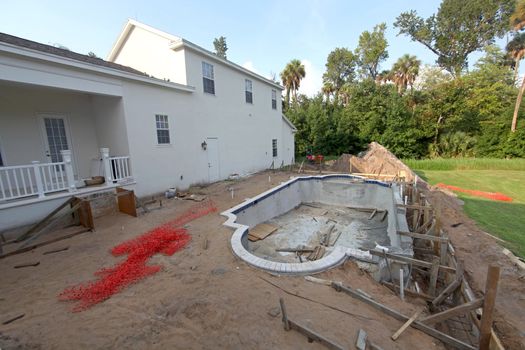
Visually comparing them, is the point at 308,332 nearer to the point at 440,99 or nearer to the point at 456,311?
the point at 456,311

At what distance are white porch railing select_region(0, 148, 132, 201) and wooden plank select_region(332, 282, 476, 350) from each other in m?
7.94

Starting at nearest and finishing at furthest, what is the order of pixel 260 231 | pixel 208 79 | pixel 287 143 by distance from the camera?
1. pixel 260 231
2. pixel 208 79
3. pixel 287 143

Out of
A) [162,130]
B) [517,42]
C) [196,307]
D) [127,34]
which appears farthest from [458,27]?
[196,307]

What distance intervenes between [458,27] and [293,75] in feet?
67.5

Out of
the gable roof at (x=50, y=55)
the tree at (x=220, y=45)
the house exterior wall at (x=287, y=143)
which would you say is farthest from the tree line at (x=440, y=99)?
the gable roof at (x=50, y=55)

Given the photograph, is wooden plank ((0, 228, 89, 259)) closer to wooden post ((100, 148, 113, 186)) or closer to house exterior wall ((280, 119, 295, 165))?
wooden post ((100, 148, 113, 186))

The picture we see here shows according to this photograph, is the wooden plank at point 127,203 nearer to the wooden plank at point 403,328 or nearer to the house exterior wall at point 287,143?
the wooden plank at point 403,328

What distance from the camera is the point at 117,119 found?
8.32 meters

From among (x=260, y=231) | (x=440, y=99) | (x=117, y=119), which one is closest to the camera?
(x=117, y=119)

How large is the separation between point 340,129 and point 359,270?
21198 millimetres

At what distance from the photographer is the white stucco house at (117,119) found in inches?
248

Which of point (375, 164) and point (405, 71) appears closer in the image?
point (375, 164)

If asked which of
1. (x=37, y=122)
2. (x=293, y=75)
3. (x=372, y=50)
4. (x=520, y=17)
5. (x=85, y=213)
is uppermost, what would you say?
(x=372, y=50)

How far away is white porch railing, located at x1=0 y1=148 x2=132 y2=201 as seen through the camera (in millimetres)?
6335
